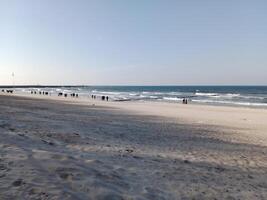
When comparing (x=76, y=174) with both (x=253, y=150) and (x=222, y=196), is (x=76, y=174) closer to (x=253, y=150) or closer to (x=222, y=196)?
(x=222, y=196)

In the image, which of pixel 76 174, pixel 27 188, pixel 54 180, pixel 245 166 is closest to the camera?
pixel 27 188

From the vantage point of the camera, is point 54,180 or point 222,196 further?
point 222,196

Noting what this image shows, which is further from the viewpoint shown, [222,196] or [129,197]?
[222,196]

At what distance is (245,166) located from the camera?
9742 millimetres

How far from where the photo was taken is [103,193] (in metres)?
5.80

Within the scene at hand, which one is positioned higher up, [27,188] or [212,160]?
[27,188]

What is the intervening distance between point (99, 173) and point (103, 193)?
116 centimetres

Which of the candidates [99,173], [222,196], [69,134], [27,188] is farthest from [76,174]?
[69,134]

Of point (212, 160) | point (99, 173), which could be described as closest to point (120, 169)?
point (99, 173)

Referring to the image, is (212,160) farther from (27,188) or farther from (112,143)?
(27,188)

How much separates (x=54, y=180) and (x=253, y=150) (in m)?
8.88

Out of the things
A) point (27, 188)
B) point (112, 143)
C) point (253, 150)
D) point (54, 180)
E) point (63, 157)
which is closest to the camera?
point (27, 188)

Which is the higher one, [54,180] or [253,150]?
[54,180]

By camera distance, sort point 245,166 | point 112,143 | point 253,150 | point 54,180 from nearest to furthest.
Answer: point 54,180 → point 245,166 → point 112,143 → point 253,150
